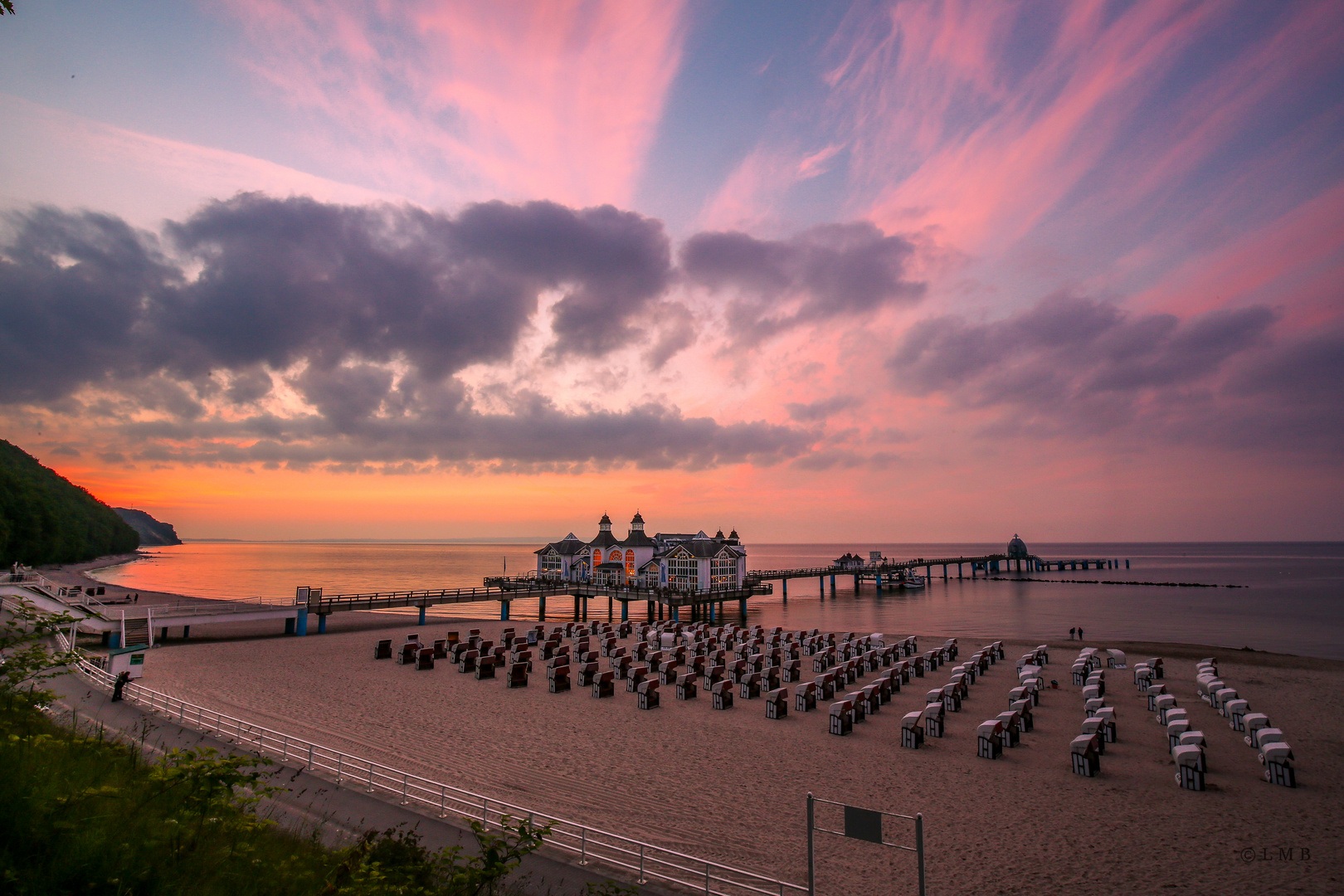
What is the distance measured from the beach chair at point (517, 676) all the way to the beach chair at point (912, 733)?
1594 cm

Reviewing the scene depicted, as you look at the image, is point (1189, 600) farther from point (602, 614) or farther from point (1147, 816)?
point (1147, 816)

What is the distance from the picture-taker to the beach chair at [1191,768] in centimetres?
1636

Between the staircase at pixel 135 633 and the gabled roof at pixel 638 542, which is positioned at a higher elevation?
the gabled roof at pixel 638 542

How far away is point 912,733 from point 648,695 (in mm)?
9808

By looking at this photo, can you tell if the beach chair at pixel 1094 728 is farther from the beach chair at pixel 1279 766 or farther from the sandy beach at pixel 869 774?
the beach chair at pixel 1279 766

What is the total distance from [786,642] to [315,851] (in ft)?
106

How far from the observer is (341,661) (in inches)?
1275

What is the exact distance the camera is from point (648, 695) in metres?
24.8

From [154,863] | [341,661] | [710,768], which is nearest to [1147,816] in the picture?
[710,768]

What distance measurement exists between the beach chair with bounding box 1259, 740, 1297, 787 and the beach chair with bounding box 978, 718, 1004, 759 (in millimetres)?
6462

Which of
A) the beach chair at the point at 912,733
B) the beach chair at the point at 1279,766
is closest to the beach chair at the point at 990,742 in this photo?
the beach chair at the point at 912,733

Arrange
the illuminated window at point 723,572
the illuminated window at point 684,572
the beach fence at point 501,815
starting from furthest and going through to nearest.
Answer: the illuminated window at point 723,572 → the illuminated window at point 684,572 → the beach fence at point 501,815

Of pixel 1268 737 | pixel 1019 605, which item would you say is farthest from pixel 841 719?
pixel 1019 605

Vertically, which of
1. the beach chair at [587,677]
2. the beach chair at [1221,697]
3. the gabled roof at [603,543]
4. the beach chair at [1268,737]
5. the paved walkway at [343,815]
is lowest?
the beach chair at [587,677]
